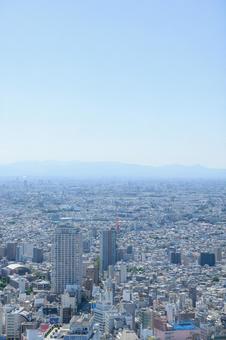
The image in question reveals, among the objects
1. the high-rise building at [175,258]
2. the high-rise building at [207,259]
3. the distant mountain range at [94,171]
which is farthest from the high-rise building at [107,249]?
the distant mountain range at [94,171]

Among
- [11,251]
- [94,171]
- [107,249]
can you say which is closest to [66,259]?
[107,249]

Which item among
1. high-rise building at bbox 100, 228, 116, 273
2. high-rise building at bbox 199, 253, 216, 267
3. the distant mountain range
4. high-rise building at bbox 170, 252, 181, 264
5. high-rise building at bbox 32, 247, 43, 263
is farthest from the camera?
the distant mountain range

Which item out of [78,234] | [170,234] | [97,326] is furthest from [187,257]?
[97,326]

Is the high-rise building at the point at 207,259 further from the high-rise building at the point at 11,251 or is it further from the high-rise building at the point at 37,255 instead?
the high-rise building at the point at 11,251

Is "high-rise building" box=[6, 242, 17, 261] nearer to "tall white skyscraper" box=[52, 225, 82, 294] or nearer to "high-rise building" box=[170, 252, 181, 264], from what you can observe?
"tall white skyscraper" box=[52, 225, 82, 294]

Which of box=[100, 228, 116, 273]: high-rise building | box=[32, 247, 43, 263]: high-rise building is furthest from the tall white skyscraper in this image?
box=[32, 247, 43, 263]: high-rise building
